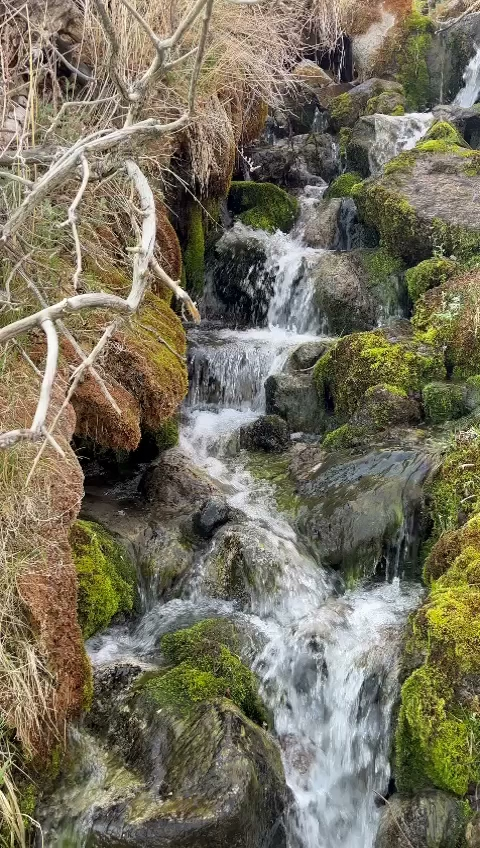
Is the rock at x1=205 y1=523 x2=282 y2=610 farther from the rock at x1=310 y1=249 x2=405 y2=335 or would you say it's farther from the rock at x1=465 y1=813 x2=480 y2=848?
the rock at x1=310 y1=249 x2=405 y2=335

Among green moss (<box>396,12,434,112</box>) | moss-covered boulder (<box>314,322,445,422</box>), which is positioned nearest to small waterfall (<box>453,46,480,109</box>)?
green moss (<box>396,12,434,112</box>)

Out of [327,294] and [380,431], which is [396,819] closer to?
[380,431]

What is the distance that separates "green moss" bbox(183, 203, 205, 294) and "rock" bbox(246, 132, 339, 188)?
2.65 metres

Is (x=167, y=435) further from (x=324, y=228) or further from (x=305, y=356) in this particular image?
(x=324, y=228)

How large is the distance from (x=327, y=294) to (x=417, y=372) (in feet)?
6.87

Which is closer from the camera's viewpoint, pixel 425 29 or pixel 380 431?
pixel 380 431

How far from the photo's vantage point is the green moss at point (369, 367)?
6301 mm

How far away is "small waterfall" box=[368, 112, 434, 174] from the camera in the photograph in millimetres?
10273

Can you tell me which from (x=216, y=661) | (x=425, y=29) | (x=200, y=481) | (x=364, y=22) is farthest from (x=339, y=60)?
(x=216, y=661)

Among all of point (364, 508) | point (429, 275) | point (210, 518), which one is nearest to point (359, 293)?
point (429, 275)

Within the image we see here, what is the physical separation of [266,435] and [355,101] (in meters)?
7.59

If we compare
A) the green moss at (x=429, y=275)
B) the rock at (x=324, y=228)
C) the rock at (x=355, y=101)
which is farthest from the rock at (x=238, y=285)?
the rock at (x=355, y=101)

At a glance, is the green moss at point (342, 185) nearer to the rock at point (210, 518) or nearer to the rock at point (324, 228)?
the rock at point (324, 228)

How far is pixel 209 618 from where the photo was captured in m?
4.53
